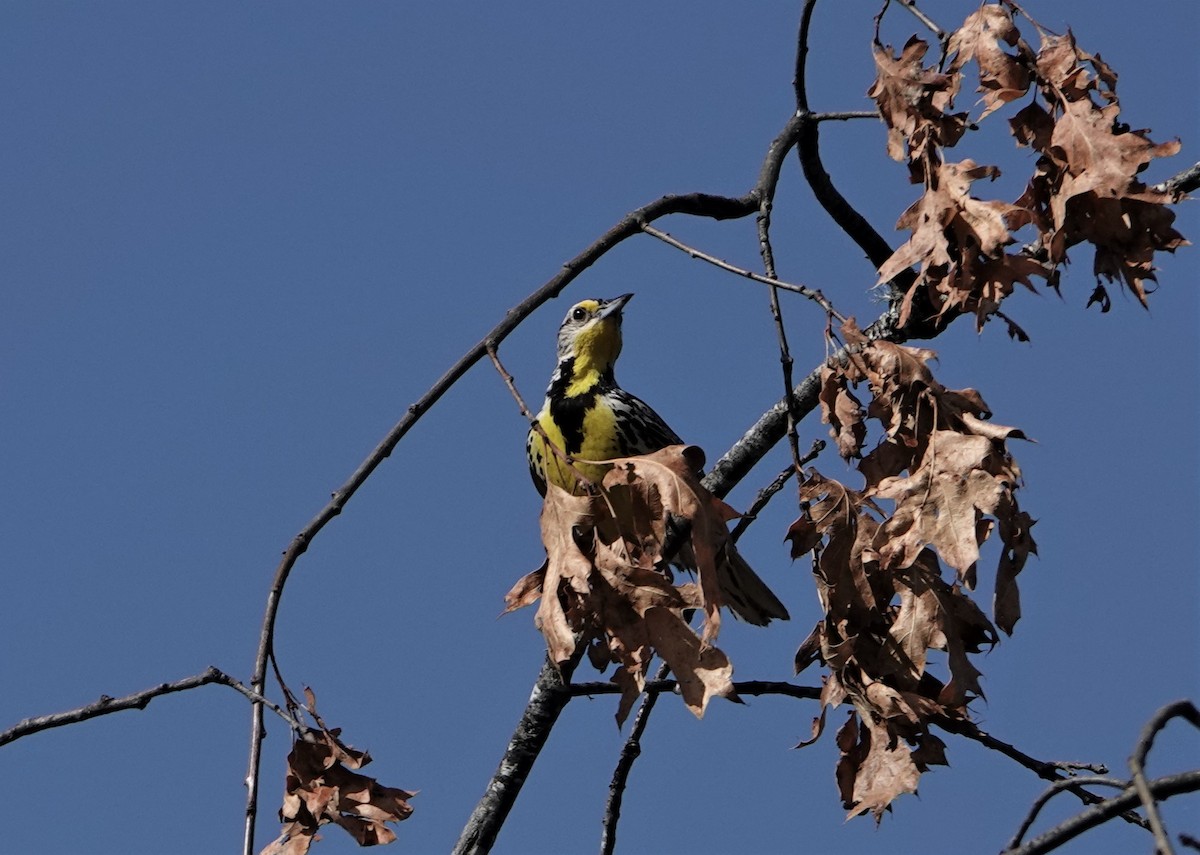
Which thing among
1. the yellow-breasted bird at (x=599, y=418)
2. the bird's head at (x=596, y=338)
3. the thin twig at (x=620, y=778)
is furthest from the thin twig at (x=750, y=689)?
the bird's head at (x=596, y=338)

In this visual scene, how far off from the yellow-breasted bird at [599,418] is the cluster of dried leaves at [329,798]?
3.19 m

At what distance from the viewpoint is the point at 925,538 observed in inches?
160

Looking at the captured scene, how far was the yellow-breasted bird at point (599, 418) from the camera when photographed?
7770 mm

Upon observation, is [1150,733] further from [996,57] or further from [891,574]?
[996,57]

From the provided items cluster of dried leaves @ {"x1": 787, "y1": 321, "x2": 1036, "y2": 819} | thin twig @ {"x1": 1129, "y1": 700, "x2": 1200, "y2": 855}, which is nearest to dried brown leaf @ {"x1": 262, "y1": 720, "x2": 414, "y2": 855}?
cluster of dried leaves @ {"x1": 787, "y1": 321, "x2": 1036, "y2": 819}

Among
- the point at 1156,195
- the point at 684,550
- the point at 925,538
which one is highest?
the point at 684,550

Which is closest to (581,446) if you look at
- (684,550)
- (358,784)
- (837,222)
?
(684,550)

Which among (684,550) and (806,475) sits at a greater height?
(684,550)

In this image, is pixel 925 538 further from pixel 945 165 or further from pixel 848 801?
pixel 945 165

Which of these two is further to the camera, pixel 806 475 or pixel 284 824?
pixel 284 824

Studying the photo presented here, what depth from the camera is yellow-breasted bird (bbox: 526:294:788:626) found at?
7770mm

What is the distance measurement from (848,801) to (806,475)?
3.01 ft

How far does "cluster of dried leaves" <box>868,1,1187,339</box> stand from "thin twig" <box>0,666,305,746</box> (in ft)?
6.82

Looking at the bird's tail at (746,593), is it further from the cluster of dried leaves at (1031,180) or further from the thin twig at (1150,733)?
the thin twig at (1150,733)
